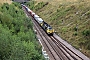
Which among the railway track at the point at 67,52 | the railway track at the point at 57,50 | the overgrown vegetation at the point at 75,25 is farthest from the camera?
the overgrown vegetation at the point at 75,25

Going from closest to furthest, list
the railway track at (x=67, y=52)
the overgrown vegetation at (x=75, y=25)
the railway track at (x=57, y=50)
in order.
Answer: the railway track at (x=67, y=52) → the railway track at (x=57, y=50) → the overgrown vegetation at (x=75, y=25)

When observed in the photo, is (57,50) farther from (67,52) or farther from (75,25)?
(75,25)

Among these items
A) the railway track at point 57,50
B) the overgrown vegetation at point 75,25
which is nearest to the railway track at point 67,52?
the railway track at point 57,50

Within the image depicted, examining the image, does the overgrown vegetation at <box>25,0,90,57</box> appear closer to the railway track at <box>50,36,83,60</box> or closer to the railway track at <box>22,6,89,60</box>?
the railway track at <box>50,36,83,60</box>

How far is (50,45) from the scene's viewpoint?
52.1 metres

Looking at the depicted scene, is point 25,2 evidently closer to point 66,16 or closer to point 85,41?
point 66,16

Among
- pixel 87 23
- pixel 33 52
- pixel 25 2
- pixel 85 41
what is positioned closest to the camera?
pixel 33 52

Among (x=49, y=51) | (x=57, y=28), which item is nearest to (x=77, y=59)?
(x=49, y=51)

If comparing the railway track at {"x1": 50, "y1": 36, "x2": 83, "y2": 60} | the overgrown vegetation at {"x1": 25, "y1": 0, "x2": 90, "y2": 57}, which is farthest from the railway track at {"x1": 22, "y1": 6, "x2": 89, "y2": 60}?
the overgrown vegetation at {"x1": 25, "y1": 0, "x2": 90, "y2": 57}

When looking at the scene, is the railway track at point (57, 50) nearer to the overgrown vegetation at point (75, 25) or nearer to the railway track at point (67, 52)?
the railway track at point (67, 52)

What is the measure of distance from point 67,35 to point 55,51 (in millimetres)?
13153

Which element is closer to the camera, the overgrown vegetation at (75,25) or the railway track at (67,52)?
the railway track at (67,52)

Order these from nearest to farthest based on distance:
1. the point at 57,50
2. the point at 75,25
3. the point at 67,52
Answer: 1. the point at 67,52
2. the point at 57,50
3. the point at 75,25

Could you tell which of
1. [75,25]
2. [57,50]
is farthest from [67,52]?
[75,25]
